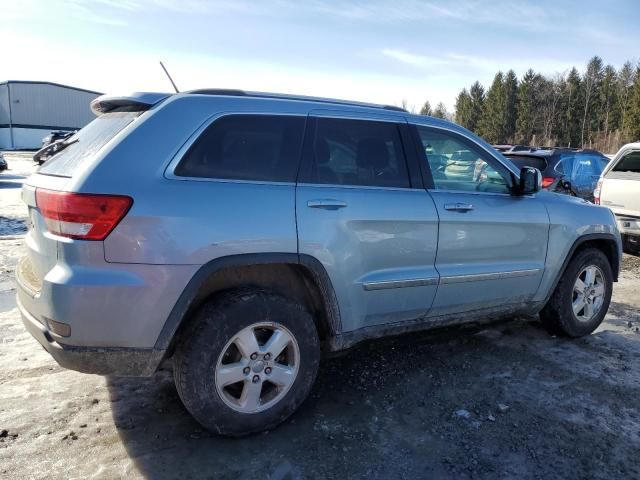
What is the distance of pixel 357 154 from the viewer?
3404 millimetres

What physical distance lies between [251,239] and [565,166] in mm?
9617

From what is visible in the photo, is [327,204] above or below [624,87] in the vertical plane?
below

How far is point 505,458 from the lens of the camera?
2.84 metres

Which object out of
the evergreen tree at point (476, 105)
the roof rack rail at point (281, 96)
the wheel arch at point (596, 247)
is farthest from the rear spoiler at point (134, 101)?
the evergreen tree at point (476, 105)

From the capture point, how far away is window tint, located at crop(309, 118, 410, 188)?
10.6 ft

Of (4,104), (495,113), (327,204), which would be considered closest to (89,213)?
(327,204)

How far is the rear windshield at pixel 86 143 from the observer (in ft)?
9.16

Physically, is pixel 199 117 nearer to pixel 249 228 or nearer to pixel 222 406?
pixel 249 228

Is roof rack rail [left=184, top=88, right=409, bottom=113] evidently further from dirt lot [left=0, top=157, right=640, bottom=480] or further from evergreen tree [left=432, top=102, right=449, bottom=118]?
evergreen tree [left=432, top=102, right=449, bottom=118]

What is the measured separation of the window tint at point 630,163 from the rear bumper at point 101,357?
791 cm

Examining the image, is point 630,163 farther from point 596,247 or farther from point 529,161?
point 596,247

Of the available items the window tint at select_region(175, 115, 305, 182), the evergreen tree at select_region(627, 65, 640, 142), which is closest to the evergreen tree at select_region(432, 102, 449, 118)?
the evergreen tree at select_region(627, 65, 640, 142)

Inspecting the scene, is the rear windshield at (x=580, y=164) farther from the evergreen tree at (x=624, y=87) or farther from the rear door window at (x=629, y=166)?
the evergreen tree at (x=624, y=87)

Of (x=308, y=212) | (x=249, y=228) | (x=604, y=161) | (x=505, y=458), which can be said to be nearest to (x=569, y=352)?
(x=505, y=458)
